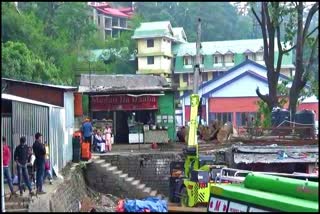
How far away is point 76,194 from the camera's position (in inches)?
782

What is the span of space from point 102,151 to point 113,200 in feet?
14.8

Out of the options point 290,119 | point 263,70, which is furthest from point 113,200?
point 263,70

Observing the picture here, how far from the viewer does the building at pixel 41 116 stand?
53.8 ft

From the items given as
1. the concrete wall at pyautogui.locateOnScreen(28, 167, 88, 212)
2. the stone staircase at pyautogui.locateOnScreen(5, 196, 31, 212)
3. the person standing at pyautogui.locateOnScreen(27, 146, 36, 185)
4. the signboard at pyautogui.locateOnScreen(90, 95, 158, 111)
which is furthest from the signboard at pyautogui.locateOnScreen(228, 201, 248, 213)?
the signboard at pyautogui.locateOnScreen(90, 95, 158, 111)

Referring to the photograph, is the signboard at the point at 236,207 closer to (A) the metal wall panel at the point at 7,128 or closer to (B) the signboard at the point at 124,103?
(A) the metal wall panel at the point at 7,128

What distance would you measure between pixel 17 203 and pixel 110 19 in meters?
57.0

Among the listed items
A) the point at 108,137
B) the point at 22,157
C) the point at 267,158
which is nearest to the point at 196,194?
the point at 267,158

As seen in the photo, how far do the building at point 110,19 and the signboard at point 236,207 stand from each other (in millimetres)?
52904

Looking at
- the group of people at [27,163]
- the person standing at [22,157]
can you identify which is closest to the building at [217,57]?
the group of people at [27,163]

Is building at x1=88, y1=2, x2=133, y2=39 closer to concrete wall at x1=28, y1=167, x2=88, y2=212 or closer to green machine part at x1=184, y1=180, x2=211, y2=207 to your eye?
concrete wall at x1=28, y1=167, x2=88, y2=212

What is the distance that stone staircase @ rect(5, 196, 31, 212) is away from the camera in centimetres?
1378

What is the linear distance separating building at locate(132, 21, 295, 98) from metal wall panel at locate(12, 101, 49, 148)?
37.7 m

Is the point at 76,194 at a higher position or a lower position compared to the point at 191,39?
lower

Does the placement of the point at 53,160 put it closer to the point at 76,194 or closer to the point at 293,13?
the point at 76,194
